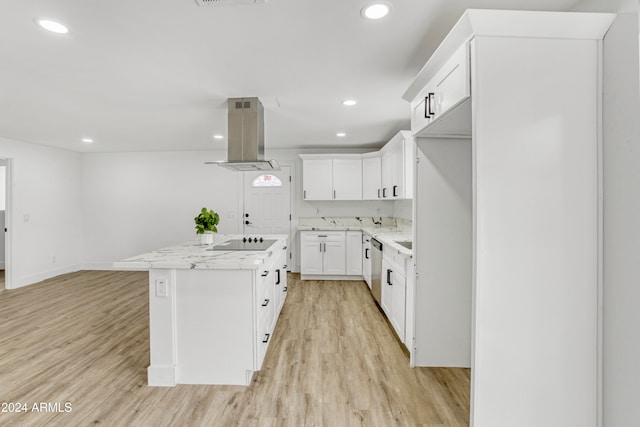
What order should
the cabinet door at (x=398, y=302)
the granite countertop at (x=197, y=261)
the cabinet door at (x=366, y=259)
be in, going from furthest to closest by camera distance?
the cabinet door at (x=366, y=259), the cabinet door at (x=398, y=302), the granite countertop at (x=197, y=261)

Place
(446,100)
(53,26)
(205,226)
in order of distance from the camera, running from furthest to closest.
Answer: (205,226) → (53,26) → (446,100)

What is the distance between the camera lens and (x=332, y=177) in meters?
5.20

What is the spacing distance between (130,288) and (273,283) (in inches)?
120

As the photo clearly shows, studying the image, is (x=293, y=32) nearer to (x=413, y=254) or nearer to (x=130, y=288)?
(x=413, y=254)

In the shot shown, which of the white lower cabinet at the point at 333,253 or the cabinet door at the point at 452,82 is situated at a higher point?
the cabinet door at the point at 452,82

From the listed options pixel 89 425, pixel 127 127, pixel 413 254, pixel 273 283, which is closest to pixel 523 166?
pixel 413 254

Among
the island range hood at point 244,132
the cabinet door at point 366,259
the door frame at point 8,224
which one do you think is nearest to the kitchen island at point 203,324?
the island range hood at point 244,132

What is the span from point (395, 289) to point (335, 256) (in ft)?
7.09

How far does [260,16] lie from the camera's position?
1671 millimetres

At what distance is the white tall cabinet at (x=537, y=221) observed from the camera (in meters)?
1.29

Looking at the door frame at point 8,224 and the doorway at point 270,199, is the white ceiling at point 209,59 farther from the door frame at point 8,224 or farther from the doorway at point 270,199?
the doorway at point 270,199

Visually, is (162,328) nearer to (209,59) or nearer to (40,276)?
(209,59)

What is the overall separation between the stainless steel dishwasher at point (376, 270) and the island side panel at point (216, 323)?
6.19ft

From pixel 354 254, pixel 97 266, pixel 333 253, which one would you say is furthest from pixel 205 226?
pixel 97 266
